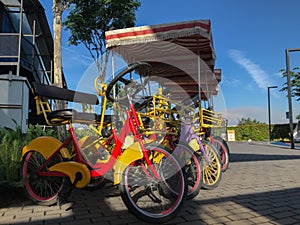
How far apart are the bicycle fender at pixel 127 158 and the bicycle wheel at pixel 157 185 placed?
0.17 ft

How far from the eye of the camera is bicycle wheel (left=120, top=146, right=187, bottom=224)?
250 centimetres

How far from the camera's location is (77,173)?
288 cm

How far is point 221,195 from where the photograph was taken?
368cm

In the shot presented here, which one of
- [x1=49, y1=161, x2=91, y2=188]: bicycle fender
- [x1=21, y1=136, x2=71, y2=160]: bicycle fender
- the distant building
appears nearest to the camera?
[x1=49, y1=161, x2=91, y2=188]: bicycle fender

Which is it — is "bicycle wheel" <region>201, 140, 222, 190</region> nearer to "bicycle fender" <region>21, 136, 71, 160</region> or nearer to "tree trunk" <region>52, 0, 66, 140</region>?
"bicycle fender" <region>21, 136, 71, 160</region>

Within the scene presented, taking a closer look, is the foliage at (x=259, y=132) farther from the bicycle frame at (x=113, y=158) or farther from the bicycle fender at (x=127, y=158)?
the bicycle fender at (x=127, y=158)

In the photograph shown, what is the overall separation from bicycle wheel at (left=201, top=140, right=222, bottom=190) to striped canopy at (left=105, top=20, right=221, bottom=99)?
1.44 meters

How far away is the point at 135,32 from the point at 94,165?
9.54 ft

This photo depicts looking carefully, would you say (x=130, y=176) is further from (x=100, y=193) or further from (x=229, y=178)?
(x=229, y=178)

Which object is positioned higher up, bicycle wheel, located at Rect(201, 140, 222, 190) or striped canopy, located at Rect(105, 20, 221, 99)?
striped canopy, located at Rect(105, 20, 221, 99)

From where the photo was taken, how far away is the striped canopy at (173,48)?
15.4ft

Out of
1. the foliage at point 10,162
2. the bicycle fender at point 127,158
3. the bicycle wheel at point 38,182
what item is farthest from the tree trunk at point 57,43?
the bicycle fender at point 127,158

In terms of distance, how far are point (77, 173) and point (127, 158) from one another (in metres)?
0.68

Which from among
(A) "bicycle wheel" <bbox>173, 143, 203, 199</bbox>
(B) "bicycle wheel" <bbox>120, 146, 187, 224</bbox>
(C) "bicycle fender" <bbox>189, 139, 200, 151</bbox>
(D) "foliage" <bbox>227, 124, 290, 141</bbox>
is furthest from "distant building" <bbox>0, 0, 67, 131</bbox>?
(D) "foliage" <bbox>227, 124, 290, 141</bbox>
